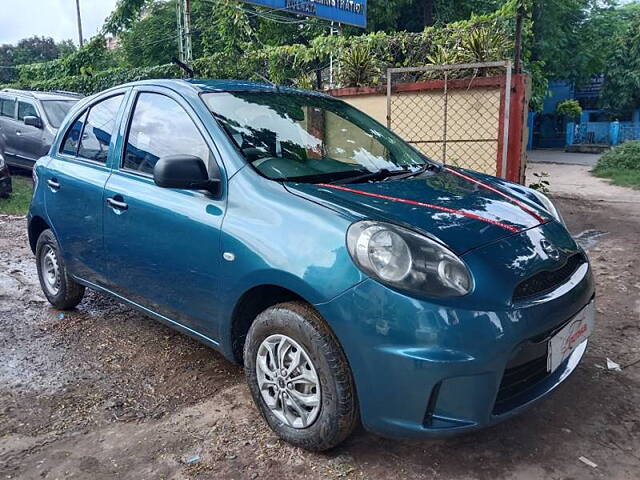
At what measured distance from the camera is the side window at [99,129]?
3512mm

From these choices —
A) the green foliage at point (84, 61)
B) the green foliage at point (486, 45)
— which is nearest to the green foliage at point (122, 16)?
the green foliage at point (84, 61)

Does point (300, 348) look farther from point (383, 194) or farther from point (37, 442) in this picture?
point (37, 442)

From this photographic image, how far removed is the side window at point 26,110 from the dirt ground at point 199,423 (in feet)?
23.0

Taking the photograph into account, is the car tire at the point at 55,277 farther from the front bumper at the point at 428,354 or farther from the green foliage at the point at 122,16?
the green foliage at the point at 122,16

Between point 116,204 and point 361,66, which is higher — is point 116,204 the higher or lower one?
the lower one

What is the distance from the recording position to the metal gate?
5527 millimetres

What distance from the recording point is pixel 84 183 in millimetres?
3533

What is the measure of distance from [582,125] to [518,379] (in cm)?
2865

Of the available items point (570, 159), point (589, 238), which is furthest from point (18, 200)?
point (570, 159)

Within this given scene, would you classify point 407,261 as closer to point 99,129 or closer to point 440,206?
point 440,206

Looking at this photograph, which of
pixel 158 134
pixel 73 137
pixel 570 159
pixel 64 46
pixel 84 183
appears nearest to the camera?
pixel 158 134

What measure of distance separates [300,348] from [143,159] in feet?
5.20

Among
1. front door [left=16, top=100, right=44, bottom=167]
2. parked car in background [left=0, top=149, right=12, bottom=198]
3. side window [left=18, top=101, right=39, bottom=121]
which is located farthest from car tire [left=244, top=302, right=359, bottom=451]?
side window [left=18, top=101, right=39, bottom=121]

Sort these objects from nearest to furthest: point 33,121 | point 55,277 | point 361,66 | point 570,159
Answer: point 55,277 → point 361,66 → point 33,121 → point 570,159
